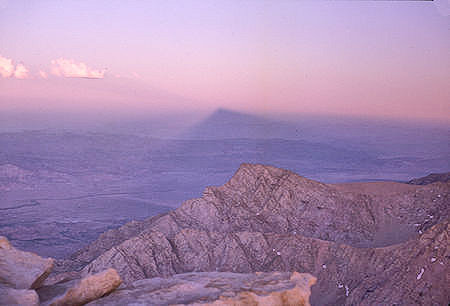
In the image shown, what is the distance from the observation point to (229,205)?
106 ft

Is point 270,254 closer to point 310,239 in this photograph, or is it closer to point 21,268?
point 310,239

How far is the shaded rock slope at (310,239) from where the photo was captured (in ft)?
71.8

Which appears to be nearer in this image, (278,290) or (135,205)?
(278,290)

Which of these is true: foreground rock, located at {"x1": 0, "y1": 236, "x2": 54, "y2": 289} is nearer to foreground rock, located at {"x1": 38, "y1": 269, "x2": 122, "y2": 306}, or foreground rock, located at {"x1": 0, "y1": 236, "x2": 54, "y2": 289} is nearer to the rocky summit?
the rocky summit

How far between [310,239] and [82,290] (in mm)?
20282

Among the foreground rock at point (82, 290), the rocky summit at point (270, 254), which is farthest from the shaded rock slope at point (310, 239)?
the foreground rock at point (82, 290)

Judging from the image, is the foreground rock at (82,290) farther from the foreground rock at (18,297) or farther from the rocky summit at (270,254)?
the foreground rock at (18,297)

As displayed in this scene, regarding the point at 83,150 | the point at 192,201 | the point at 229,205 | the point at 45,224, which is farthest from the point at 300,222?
the point at 83,150

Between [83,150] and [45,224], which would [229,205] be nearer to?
[45,224]

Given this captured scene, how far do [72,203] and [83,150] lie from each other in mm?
49067

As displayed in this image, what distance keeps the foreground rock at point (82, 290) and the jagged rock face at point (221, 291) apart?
8.3 inches

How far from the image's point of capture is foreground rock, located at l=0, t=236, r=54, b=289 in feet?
29.3

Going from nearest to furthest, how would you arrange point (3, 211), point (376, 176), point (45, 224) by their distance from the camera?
point (45, 224), point (3, 211), point (376, 176)

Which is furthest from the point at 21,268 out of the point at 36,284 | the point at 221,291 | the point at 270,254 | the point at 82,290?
the point at 270,254
